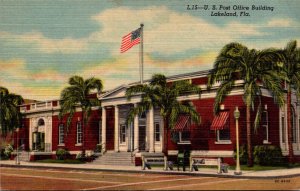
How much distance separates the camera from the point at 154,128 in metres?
33.2

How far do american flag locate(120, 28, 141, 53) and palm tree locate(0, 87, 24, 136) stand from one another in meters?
11.6

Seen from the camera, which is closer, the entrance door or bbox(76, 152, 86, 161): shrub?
the entrance door

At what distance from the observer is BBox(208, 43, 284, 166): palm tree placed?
2498cm

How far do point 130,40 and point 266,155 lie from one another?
10097 millimetres

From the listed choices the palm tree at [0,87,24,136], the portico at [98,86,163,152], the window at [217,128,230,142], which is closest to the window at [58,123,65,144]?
the palm tree at [0,87,24,136]

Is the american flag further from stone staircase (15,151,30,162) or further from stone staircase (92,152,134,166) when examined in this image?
stone staircase (15,151,30,162)

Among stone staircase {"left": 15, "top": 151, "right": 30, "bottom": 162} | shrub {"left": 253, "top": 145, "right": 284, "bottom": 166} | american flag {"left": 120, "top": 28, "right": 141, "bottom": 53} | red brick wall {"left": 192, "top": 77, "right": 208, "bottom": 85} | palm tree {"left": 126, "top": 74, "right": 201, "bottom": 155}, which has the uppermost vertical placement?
american flag {"left": 120, "top": 28, "right": 141, "bottom": 53}

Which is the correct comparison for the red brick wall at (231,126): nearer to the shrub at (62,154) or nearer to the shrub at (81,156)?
the shrub at (81,156)

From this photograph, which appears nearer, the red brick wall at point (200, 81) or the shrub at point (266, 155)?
the shrub at point (266, 155)

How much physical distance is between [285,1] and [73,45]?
9.04 metres

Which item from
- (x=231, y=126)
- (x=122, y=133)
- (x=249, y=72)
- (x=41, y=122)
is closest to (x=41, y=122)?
(x=41, y=122)

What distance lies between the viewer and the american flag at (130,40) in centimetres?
2520

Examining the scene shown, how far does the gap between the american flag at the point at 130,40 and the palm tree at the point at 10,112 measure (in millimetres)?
11627

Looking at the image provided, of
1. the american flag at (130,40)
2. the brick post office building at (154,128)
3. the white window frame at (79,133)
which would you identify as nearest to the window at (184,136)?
the brick post office building at (154,128)
